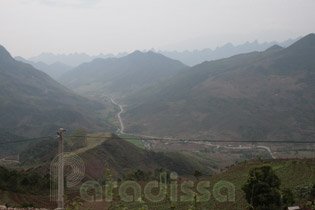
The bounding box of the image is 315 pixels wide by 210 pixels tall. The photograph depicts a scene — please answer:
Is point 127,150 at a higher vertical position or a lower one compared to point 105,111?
lower

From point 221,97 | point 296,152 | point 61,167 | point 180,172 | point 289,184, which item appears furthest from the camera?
point 221,97

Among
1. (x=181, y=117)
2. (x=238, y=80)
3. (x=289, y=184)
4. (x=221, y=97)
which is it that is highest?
(x=238, y=80)

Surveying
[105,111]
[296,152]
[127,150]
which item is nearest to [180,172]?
[127,150]

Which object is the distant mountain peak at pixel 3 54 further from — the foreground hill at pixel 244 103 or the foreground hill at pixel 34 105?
the foreground hill at pixel 244 103

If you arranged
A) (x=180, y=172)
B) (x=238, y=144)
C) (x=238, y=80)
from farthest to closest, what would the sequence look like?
(x=238, y=80)
(x=238, y=144)
(x=180, y=172)

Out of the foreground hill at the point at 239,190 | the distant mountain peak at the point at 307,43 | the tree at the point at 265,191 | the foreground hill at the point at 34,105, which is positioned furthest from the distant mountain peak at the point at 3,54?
the tree at the point at 265,191

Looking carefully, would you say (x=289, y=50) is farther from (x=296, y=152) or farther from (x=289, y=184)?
(x=289, y=184)

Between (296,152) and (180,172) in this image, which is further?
(296,152)
